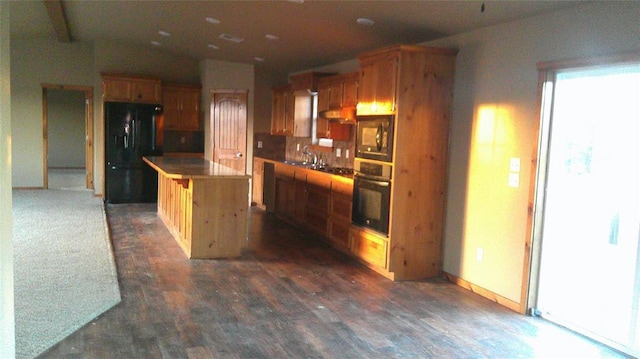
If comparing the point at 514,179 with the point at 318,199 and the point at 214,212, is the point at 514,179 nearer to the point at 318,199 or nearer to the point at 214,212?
the point at 318,199

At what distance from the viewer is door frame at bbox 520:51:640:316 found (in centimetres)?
394

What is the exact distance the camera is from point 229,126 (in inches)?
356

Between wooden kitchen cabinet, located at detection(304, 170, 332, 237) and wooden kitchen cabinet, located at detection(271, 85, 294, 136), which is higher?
wooden kitchen cabinet, located at detection(271, 85, 294, 136)

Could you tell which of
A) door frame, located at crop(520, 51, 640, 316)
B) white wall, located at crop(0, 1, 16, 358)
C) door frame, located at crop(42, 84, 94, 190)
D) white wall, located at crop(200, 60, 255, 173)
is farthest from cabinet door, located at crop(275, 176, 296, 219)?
white wall, located at crop(0, 1, 16, 358)

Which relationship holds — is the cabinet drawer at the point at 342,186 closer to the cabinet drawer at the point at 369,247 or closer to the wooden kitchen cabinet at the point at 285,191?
the cabinet drawer at the point at 369,247

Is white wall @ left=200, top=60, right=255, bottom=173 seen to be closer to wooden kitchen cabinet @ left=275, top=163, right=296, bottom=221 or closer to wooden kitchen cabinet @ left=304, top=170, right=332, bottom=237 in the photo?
wooden kitchen cabinet @ left=275, top=163, right=296, bottom=221

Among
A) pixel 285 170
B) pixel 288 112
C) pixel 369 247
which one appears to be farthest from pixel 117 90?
pixel 369 247

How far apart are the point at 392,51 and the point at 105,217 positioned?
506 centimetres

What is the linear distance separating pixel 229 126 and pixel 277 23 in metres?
3.59

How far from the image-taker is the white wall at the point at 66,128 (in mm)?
14172

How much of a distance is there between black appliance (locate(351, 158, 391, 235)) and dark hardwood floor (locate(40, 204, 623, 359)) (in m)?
0.51

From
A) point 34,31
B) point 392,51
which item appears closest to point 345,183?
point 392,51

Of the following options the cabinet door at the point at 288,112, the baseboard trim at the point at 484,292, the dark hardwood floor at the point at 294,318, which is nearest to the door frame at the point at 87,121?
the cabinet door at the point at 288,112

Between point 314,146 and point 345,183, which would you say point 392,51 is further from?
point 314,146
